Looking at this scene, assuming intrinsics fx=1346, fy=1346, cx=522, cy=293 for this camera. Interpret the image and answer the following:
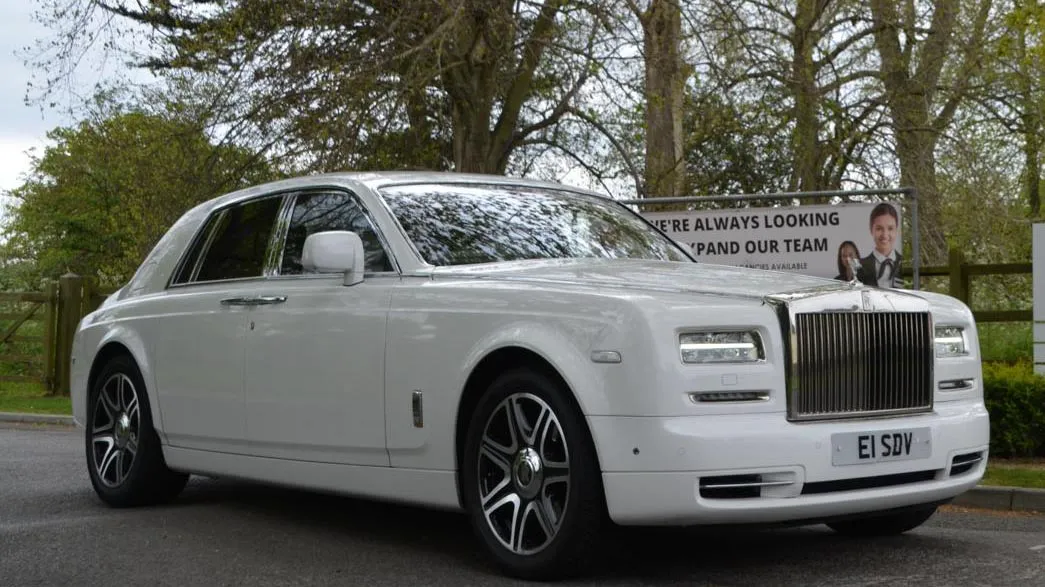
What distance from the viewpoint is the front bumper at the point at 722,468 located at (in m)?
4.79

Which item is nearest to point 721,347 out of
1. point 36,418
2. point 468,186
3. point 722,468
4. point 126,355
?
point 722,468

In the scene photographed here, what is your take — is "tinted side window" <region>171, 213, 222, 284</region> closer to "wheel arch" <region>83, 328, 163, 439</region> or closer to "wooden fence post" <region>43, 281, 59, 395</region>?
"wheel arch" <region>83, 328, 163, 439</region>

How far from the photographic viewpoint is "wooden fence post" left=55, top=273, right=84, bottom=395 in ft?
63.4

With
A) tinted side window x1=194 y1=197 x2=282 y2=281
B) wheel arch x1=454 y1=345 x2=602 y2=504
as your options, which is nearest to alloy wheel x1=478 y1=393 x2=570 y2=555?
wheel arch x1=454 y1=345 x2=602 y2=504

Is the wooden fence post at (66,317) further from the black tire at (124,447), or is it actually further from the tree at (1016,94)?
the tree at (1016,94)

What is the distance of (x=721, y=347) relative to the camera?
4.92 metres

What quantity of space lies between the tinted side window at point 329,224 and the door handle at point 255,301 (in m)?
0.17

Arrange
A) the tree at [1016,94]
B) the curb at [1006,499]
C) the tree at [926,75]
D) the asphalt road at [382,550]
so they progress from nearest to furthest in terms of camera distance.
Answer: the asphalt road at [382,550]
the curb at [1006,499]
the tree at [926,75]
the tree at [1016,94]

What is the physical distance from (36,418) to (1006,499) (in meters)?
11.3

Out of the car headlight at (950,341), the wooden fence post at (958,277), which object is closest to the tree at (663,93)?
the wooden fence post at (958,277)

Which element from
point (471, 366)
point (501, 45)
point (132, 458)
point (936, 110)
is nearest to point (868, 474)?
point (471, 366)

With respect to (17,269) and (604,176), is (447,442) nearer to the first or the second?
(604,176)

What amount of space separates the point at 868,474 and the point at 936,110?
20.9m

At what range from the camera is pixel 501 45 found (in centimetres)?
1752
